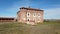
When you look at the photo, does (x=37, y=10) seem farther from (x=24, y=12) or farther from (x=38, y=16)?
(x=24, y=12)

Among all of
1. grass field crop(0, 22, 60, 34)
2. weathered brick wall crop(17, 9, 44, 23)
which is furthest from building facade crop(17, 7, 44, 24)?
grass field crop(0, 22, 60, 34)

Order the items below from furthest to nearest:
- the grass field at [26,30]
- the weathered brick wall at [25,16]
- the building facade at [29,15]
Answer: the building facade at [29,15] → the weathered brick wall at [25,16] → the grass field at [26,30]

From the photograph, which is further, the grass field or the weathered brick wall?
the weathered brick wall

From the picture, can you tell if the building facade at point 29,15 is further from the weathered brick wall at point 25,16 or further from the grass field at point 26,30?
the grass field at point 26,30

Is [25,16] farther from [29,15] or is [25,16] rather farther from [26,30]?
Result: [26,30]

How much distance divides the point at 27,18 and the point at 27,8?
3.84m

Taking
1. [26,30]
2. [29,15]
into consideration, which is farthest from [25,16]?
[26,30]

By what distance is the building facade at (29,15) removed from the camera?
50094 millimetres

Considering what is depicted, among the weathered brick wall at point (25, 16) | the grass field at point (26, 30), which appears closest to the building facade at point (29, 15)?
the weathered brick wall at point (25, 16)

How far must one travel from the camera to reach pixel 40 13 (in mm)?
54906

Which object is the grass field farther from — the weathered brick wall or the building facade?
the building facade

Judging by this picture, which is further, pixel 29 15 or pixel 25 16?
pixel 29 15

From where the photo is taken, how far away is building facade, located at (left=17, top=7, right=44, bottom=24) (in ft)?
164

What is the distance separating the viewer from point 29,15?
51.9 meters
